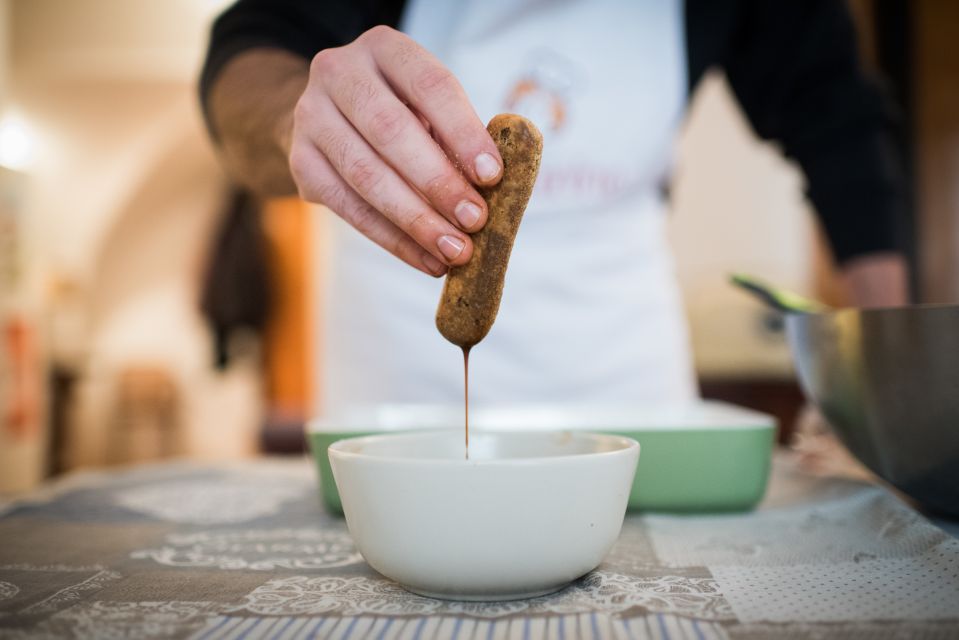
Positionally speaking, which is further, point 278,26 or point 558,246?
point 558,246

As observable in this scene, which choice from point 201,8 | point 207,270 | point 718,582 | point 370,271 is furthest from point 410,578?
point 207,270

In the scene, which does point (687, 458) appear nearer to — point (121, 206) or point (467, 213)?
point (467, 213)

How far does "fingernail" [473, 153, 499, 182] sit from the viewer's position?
41cm

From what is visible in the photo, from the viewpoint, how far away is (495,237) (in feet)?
1.42

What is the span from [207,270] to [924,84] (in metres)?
3.60

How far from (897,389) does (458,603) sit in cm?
36

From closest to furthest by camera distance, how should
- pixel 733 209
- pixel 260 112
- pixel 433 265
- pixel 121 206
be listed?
pixel 433 265
pixel 260 112
pixel 733 209
pixel 121 206

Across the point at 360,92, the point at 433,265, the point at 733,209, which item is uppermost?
the point at 733,209

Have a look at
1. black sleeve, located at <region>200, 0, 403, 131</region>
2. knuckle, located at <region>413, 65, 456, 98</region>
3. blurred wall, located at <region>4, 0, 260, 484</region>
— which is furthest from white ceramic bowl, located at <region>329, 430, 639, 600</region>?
blurred wall, located at <region>4, 0, 260, 484</region>

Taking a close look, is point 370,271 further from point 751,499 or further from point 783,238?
point 783,238

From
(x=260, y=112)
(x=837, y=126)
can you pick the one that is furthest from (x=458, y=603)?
(x=837, y=126)

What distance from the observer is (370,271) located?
1.03 meters

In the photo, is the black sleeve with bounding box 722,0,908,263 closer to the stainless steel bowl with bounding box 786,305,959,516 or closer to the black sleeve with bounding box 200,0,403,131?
the stainless steel bowl with bounding box 786,305,959,516

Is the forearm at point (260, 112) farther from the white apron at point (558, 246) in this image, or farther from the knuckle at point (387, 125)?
the white apron at point (558, 246)
